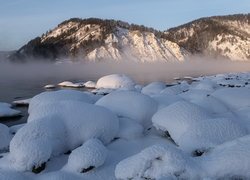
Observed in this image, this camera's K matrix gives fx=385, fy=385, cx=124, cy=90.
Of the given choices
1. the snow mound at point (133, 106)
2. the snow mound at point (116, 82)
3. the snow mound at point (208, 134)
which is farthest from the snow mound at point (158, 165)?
the snow mound at point (116, 82)

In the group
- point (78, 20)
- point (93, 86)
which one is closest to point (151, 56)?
point (78, 20)

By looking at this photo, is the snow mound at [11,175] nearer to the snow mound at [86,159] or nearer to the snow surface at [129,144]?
the snow surface at [129,144]

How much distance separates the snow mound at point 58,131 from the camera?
10.7m

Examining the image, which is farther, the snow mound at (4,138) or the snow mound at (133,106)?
the snow mound at (133,106)

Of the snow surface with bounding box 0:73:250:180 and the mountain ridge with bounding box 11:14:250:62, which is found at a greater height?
the snow surface with bounding box 0:73:250:180

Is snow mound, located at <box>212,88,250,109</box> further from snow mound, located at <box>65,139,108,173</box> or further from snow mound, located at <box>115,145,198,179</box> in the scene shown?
snow mound, located at <box>115,145,198,179</box>

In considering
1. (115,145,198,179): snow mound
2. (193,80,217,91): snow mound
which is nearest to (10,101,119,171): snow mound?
(115,145,198,179): snow mound

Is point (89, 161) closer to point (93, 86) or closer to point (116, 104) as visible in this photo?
point (116, 104)

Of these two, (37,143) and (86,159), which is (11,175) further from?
(86,159)

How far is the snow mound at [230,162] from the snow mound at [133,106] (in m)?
5.58

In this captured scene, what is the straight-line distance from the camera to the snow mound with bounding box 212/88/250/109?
55.4 feet

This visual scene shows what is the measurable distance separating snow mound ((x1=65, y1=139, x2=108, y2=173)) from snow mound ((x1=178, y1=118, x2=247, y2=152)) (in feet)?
7.41

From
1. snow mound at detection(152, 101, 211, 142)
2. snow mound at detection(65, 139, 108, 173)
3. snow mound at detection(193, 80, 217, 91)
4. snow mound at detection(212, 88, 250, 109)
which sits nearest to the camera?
snow mound at detection(65, 139, 108, 173)

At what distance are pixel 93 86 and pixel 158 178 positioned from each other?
4295 cm
